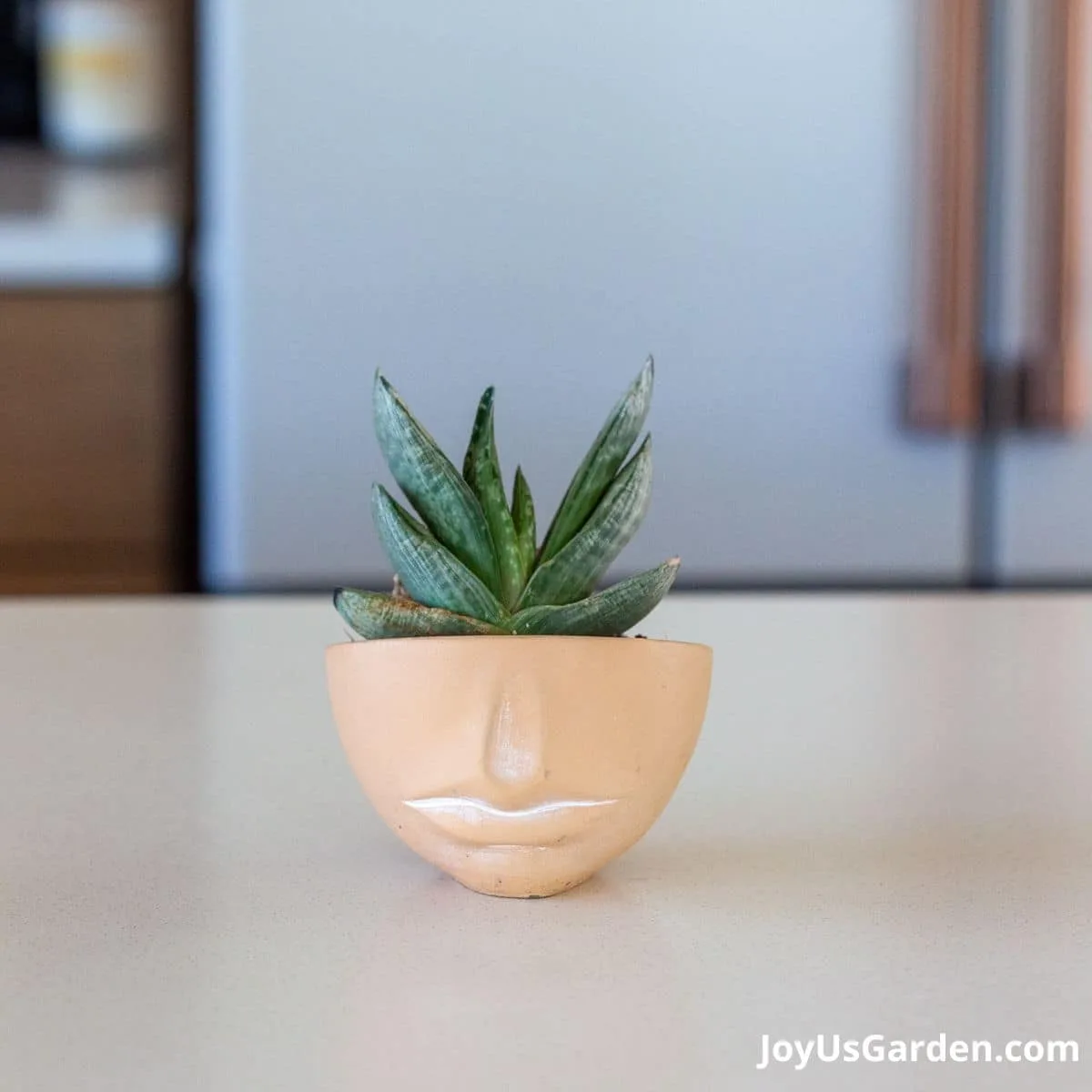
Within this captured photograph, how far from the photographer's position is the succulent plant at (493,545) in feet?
1.04

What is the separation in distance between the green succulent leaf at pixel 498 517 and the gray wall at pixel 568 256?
1192mm

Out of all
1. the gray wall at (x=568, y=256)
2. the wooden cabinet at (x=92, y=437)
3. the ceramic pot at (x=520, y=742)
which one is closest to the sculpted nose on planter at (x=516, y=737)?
the ceramic pot at (x=520, y=742)

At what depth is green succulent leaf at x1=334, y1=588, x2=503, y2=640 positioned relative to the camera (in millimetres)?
322

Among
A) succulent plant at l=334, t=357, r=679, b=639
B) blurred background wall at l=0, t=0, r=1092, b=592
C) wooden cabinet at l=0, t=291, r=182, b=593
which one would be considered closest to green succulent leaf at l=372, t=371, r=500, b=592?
succulent plant at l=334, t=357, r=679, b=639

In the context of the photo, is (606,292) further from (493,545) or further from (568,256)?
(493,545)

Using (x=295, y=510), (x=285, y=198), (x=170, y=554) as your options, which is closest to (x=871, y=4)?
(x=285, y=198)

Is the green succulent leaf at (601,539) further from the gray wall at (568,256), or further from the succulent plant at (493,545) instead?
the gray wall at (568,256)

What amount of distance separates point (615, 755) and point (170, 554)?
135 centimetres

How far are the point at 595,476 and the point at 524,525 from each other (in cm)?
2

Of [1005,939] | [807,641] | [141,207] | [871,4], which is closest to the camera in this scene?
[1005,939]

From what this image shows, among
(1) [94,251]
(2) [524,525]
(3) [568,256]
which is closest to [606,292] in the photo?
(3) [568,256]

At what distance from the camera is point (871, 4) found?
153cm

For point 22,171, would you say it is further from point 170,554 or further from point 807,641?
point 807,641

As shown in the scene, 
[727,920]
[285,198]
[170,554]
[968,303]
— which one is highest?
[285,198]
